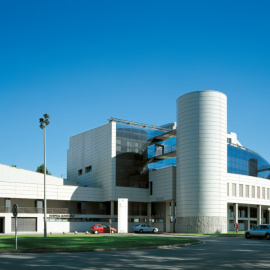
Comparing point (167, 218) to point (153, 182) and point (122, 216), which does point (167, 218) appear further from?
point (122, 216)

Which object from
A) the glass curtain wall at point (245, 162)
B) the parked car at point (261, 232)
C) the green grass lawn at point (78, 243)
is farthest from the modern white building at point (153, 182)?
the green grass lawn at point (78, 243)

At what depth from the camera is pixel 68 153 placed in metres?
83.7

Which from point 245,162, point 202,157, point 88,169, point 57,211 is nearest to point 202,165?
point 202,157

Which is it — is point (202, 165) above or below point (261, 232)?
above

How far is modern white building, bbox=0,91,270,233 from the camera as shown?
59.2 metres

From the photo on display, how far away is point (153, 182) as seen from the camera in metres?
70.3

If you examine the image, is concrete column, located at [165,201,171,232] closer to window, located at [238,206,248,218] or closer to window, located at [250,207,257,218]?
window, located at [238,206,248,218]

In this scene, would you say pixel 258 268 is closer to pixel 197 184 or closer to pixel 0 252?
pixel 0 252

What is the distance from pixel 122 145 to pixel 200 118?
50.5 ft

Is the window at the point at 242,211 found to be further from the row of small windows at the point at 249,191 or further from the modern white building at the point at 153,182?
the row of small windows at the point at 249,191

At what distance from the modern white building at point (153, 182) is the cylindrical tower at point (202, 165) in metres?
0.13

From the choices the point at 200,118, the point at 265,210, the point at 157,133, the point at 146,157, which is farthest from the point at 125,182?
the point at 265,210

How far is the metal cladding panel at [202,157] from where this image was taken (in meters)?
58.7

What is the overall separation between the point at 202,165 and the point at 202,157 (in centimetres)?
110
